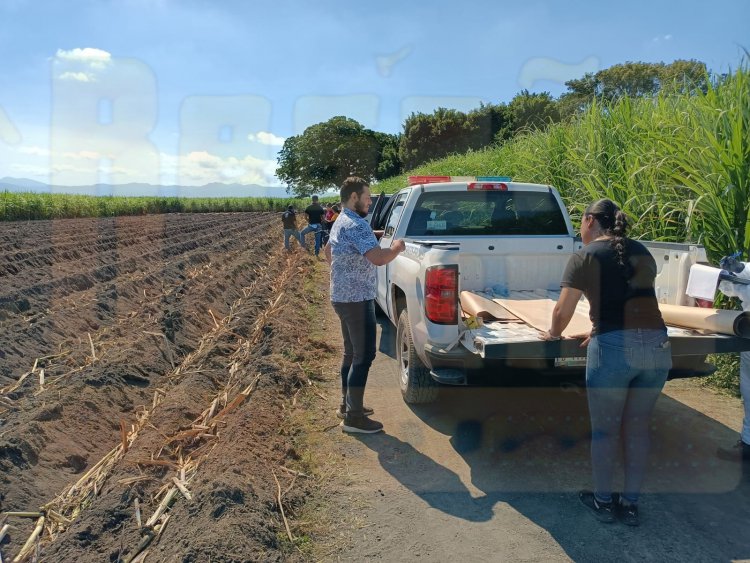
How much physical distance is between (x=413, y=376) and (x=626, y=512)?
1.99 meters

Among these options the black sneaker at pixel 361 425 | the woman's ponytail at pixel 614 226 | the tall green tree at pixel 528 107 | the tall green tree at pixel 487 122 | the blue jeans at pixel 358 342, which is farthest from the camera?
the tall green tree at pixel 487 122

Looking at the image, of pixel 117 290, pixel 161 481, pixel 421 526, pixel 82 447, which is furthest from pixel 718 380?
pixel 117 290

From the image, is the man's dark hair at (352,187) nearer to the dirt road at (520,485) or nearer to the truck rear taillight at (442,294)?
the truck rear taillight at (442,294)

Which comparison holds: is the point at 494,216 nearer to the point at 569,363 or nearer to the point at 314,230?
the point at 569,363

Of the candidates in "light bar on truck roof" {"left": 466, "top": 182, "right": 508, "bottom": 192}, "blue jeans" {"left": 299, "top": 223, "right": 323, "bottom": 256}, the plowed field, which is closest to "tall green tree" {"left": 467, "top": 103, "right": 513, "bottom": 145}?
"blue jeans" {"left": 299, "top": 223, "right": 323, "bottom": 256}

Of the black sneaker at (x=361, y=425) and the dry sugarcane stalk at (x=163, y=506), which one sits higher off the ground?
the black sneaker at (x=361, y=425)

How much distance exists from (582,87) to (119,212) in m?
36.5

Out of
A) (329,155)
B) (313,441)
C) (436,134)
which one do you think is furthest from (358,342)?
(329,155)

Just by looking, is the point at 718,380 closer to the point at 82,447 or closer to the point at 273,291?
the point at 82,447

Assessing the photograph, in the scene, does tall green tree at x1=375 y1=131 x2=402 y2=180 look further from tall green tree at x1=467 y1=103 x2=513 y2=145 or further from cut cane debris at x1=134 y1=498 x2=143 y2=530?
cut cane debris at x1=134 y1=498 x2=143 y2=530

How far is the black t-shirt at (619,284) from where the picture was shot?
3195mm

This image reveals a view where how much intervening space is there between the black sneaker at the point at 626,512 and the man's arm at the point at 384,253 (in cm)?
216

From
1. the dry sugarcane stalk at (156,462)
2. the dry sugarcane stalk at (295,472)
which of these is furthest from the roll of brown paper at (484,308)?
the dry sugarcane stalk at (156,462)

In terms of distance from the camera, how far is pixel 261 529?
3111mm
